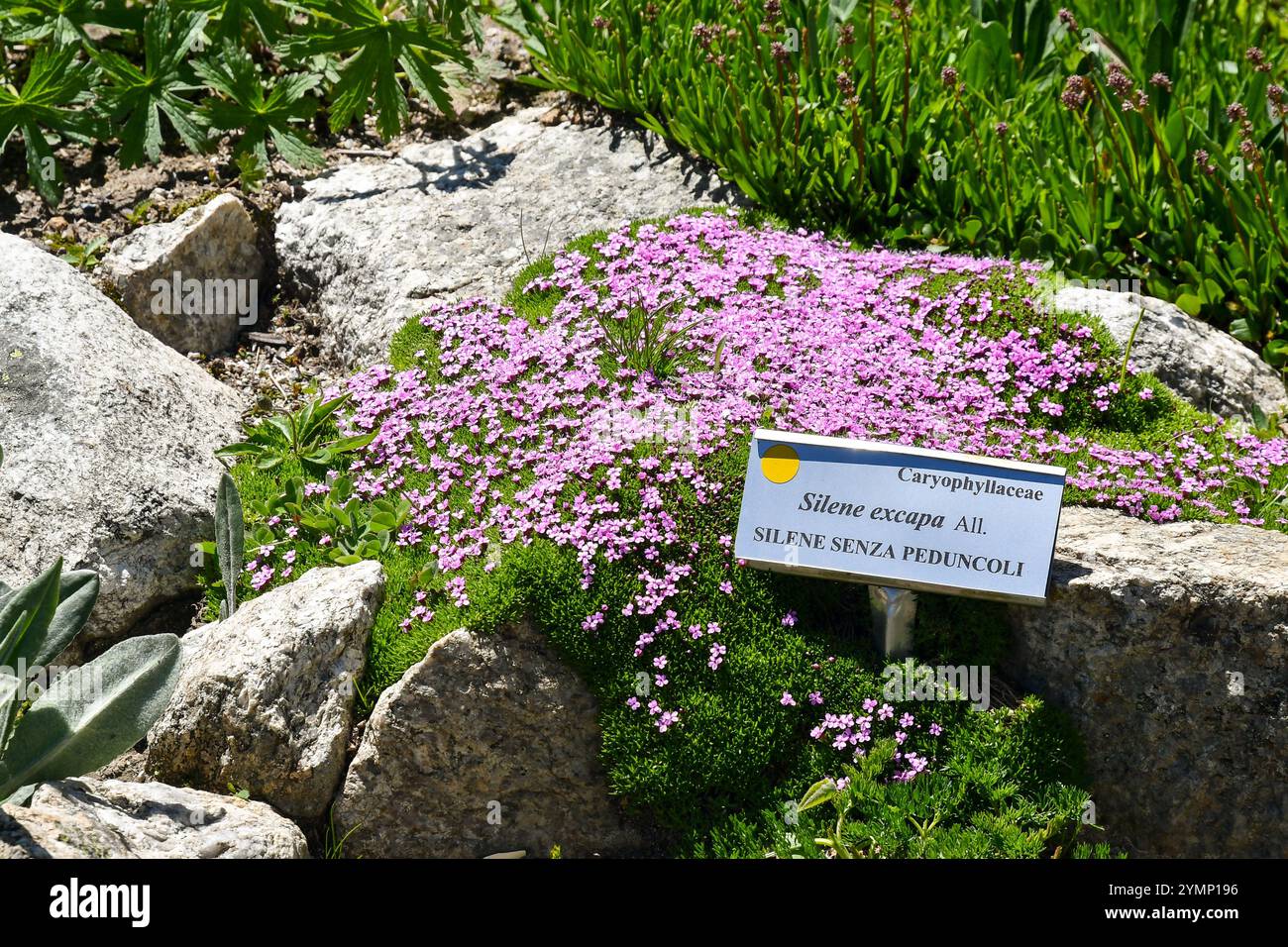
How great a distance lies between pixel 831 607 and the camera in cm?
451

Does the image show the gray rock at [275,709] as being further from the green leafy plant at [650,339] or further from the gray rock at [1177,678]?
the gray rock at [1177,678]

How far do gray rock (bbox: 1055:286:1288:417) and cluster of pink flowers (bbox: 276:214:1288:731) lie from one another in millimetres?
241

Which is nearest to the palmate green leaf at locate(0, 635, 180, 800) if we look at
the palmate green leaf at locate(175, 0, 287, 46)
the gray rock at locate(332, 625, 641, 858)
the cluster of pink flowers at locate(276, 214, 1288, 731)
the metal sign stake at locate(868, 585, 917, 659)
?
the gray rock at locate(332, 625, 641, 858)

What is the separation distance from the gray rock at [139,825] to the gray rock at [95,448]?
48.0 inches

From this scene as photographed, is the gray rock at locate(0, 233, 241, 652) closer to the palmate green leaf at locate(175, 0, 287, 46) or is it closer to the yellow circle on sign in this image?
the palmate green leaf at locate(175, 0, 287, 46)

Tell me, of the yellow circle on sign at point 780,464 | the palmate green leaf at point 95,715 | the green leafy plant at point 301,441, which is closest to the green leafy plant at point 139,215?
the green leafy plant at point 301,441

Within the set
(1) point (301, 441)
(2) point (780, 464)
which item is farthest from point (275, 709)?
(2) point (780, 464)

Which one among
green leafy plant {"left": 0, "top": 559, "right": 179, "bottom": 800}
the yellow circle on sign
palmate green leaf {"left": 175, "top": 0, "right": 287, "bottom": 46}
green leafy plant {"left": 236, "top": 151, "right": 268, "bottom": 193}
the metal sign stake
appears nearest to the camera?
green leafy plant {"left": 0, "top": 559, "right": 179, "bottom": 800}

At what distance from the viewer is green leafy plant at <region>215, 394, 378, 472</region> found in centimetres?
508

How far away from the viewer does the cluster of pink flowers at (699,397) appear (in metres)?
4.51

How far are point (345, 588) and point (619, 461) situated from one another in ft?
3.72
